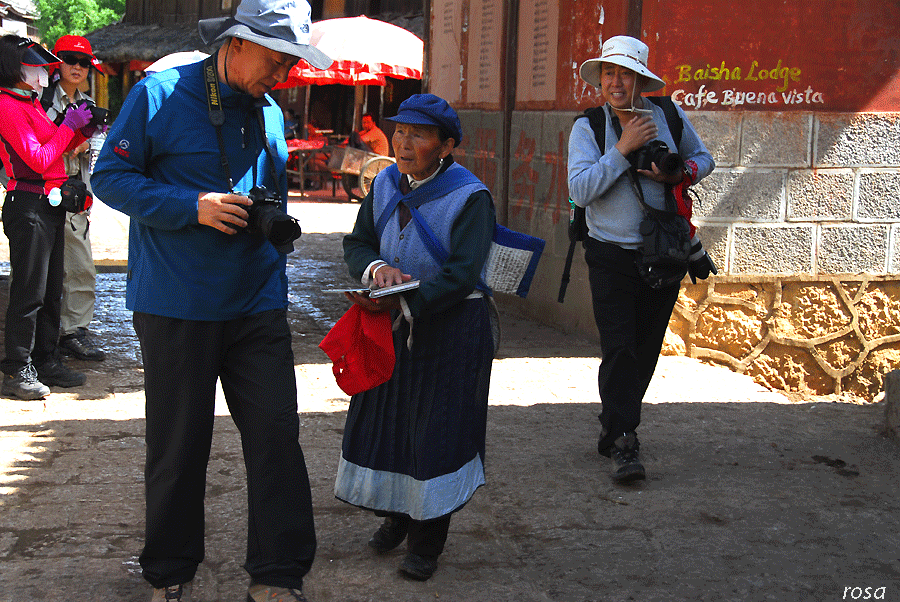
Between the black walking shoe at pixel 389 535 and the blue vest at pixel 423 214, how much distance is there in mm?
899

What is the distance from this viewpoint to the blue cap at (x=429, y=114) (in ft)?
10.2

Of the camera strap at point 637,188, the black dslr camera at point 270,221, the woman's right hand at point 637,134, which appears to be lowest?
the black dslr camera at point 270,221

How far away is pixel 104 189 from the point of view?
2789 millimetres

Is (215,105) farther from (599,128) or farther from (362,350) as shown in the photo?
(599,128)

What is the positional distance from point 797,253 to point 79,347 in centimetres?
480

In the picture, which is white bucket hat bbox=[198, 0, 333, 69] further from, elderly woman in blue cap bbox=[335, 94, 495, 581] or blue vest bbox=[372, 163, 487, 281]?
blue vest bbox=[372, 163, 487, 281]

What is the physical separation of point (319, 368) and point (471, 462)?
305cm

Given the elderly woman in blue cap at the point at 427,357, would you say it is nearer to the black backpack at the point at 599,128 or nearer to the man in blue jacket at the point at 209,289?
the man in blue jacket at the point at 209,289

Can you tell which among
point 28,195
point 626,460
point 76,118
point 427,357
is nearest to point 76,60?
point 76,118

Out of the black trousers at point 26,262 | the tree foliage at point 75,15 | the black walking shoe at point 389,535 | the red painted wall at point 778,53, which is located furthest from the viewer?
the tree foliage at point 75,15

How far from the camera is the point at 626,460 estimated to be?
427 centimetres

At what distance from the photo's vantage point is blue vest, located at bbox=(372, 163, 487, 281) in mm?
3215

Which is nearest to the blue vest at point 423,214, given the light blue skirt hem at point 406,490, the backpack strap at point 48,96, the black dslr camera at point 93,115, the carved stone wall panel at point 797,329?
the light blue skirt hem at point 406,490

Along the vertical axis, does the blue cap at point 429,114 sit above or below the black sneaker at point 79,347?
above
